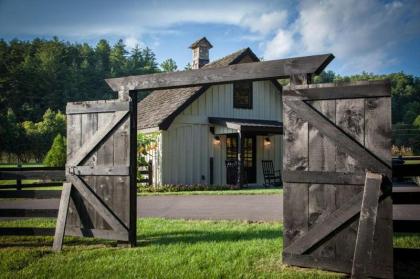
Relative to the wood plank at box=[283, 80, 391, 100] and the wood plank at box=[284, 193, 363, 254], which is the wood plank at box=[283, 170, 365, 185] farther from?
the wood plank at box=[283, 80, 391, 100]

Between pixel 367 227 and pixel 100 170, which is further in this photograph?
pixel 100 170

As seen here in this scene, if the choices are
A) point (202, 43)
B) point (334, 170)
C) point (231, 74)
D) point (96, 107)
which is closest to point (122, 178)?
point (96, 107)

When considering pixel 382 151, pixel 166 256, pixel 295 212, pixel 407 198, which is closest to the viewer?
pixel 382 151

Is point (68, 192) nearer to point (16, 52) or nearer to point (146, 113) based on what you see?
point (146, 113)

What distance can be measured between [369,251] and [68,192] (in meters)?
4.46

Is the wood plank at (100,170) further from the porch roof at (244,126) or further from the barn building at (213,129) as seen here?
the porch roof at (244,126)

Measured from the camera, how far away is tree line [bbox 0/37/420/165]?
37.3 m

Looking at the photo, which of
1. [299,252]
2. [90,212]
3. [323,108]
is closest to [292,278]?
[299,252]

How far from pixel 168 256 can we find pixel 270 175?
1374cm

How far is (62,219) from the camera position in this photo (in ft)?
18.7

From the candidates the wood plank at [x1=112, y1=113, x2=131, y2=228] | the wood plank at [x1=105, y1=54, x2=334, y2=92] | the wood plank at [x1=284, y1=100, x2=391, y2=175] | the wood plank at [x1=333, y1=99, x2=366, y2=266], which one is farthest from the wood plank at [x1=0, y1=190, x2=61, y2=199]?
the wood plank at [x1=333, y1=99, x2=366, y2=266]

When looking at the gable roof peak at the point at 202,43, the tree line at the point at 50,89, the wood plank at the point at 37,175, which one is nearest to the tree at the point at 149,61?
the tree line at the point at 50,89

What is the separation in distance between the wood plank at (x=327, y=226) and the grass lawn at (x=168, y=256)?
27 centimetres

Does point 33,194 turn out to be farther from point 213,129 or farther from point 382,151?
point 213,129
